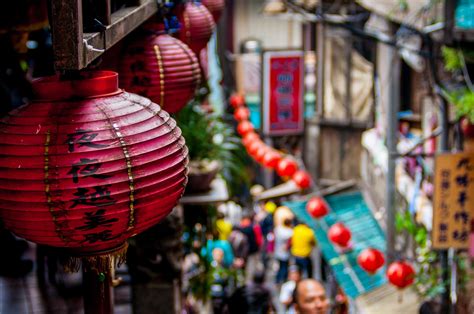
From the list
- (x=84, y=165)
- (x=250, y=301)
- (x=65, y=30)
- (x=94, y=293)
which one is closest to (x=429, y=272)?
(x=250, y=301)

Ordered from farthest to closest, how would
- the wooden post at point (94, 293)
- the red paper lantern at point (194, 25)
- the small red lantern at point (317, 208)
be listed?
the small red lantern at point (317, 208) → the red paper lantern at point (194, 25) → the wooden post at point (94, 293)

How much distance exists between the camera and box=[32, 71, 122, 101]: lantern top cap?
322 centimetres

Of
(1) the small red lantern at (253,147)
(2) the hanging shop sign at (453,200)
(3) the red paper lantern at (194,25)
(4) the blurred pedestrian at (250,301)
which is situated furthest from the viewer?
(1) the small red lantern at (253,147)

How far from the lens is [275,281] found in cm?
1659

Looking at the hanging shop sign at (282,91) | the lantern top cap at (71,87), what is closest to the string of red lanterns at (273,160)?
the hanging shop sign at (282,91)

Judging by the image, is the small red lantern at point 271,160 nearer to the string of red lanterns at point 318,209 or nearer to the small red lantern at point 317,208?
the string of red lanterns at point 318,209

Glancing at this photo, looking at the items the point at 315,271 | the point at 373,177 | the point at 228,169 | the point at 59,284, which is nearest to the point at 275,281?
the point at 315,271

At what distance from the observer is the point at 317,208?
13.7 meters

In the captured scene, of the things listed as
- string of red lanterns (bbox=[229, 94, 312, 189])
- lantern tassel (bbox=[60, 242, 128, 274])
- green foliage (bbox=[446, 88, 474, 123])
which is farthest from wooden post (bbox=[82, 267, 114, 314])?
string of red lanterns (bbox=[229, 94, 312, 189])

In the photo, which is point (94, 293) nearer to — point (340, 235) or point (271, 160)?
point (340, 235)

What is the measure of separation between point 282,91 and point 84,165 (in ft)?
54.0

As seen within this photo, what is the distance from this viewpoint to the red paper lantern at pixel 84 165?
9.75ft

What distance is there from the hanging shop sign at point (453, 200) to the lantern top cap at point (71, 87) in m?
6.89

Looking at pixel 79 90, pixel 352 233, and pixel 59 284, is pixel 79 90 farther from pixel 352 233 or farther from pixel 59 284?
pixel 352 233
